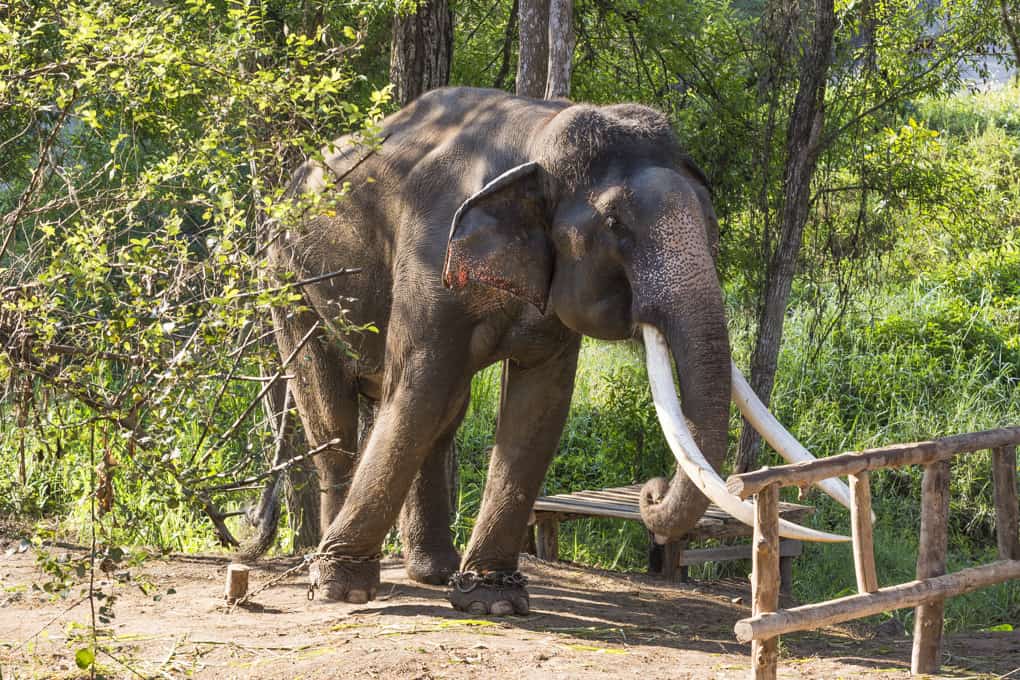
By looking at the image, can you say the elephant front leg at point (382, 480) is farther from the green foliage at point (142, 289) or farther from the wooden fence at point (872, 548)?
the wooden fence at point (872, 548)

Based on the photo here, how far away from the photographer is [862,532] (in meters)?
4.61

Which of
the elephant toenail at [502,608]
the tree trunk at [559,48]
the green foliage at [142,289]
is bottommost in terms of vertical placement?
the elephant toenail at [502,608]

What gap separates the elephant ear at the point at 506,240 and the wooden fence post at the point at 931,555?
1.60 m

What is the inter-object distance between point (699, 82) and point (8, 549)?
17.5ft

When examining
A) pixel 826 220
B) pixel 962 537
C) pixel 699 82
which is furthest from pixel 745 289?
pixel 962 537

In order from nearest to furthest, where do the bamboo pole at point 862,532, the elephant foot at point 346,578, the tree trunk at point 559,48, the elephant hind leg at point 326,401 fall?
the bamboo pole at point 862,532 < the elephant foot at point 346,578 < the elephant hind leg at point 326,401 < the tree trunk at point 559,48

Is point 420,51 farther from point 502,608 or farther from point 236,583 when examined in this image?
point 502,608

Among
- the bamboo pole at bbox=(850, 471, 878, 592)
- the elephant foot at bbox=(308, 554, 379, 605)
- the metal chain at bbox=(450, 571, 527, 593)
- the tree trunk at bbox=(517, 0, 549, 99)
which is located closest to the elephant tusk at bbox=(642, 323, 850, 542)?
the bamboo pole at bbox=(850, 471, 878, 592)

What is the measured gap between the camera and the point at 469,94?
6.08 meters

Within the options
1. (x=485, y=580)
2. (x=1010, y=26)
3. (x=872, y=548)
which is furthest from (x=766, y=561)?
(x=1010, y=26)

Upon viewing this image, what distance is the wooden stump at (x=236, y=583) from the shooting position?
580 cm

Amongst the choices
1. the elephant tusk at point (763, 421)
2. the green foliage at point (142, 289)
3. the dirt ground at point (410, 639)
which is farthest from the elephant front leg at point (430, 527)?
the elephant tusk at point (763, 421)

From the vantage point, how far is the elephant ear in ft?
17.1

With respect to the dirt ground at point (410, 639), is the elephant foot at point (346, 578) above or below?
above
